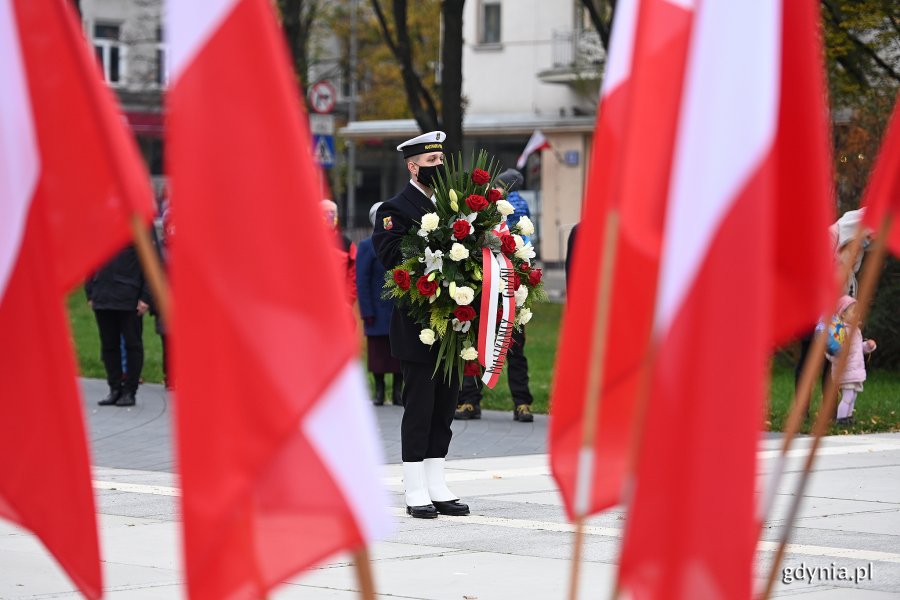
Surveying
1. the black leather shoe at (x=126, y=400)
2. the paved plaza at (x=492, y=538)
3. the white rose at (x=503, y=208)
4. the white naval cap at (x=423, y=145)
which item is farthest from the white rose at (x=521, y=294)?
the black leather shoe at (x=126, y=400)

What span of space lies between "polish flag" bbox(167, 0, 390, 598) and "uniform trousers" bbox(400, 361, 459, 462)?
18.4 ft

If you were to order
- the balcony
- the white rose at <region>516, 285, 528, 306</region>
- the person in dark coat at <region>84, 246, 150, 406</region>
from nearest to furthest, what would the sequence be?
1. the white rose at <region>516, 285, 528, 306</region>
2. the person in dark coat at <region>84, 246, 150, 406</region>
3. the balcony

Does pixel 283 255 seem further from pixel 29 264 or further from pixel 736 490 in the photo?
pixel 736 490

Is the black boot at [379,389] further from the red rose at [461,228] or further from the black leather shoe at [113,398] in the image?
the red rose at [461,228]

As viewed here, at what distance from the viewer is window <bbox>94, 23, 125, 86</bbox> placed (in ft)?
173

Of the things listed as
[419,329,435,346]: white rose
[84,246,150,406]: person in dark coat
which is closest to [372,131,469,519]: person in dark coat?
[419,329,435,346]: white rose

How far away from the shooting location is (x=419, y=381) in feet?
30.0

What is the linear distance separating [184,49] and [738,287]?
1.29m

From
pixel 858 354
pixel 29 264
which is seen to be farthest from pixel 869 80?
pixel 29 264

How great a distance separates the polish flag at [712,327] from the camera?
11.1 feet

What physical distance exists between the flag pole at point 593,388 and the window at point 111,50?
50127 millimetres

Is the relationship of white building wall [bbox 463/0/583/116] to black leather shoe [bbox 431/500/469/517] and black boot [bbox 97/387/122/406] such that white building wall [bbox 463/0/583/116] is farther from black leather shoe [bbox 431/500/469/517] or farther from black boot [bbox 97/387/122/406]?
black leather shoe [bbox 431/500/469/517]

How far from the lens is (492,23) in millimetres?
45969

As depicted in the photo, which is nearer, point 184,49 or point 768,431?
point 184,49
